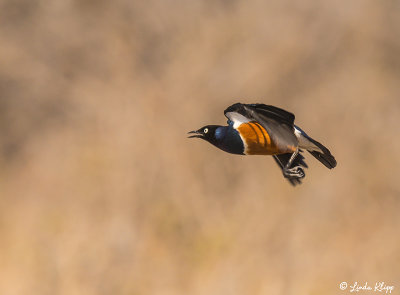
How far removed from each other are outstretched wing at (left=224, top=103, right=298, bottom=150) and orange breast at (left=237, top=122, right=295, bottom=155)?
0.05 m

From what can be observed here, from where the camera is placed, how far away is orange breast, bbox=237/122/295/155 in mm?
4633

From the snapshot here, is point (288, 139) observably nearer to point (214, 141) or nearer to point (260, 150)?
point (260, 150)

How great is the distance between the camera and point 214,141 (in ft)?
15.7

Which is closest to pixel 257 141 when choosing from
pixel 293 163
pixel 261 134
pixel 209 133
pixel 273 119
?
pixel 261 134

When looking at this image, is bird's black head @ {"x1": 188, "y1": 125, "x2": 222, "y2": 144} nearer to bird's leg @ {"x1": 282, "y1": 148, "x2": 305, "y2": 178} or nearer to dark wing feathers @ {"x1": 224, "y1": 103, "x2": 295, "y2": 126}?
dark wing feathers @ {"x1": 224, "y1": 103, "x2": 295, "y2": 126}

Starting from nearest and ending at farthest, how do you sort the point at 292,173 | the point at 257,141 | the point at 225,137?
the point at 257,141 → the point at 225,137 → the point at 292,173

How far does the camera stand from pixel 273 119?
4.55 meters

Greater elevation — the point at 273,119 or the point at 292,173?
the point at 273,119

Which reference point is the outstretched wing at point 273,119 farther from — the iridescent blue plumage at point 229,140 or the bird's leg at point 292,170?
the bird's leg at point 292,170

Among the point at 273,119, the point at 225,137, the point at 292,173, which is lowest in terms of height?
the point at 292,173


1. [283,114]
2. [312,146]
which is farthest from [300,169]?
[283,114]

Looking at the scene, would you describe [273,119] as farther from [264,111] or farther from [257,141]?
[257,141]

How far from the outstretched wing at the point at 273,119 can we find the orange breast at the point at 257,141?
0.16 feet

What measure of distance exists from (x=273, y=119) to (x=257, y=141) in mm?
222
